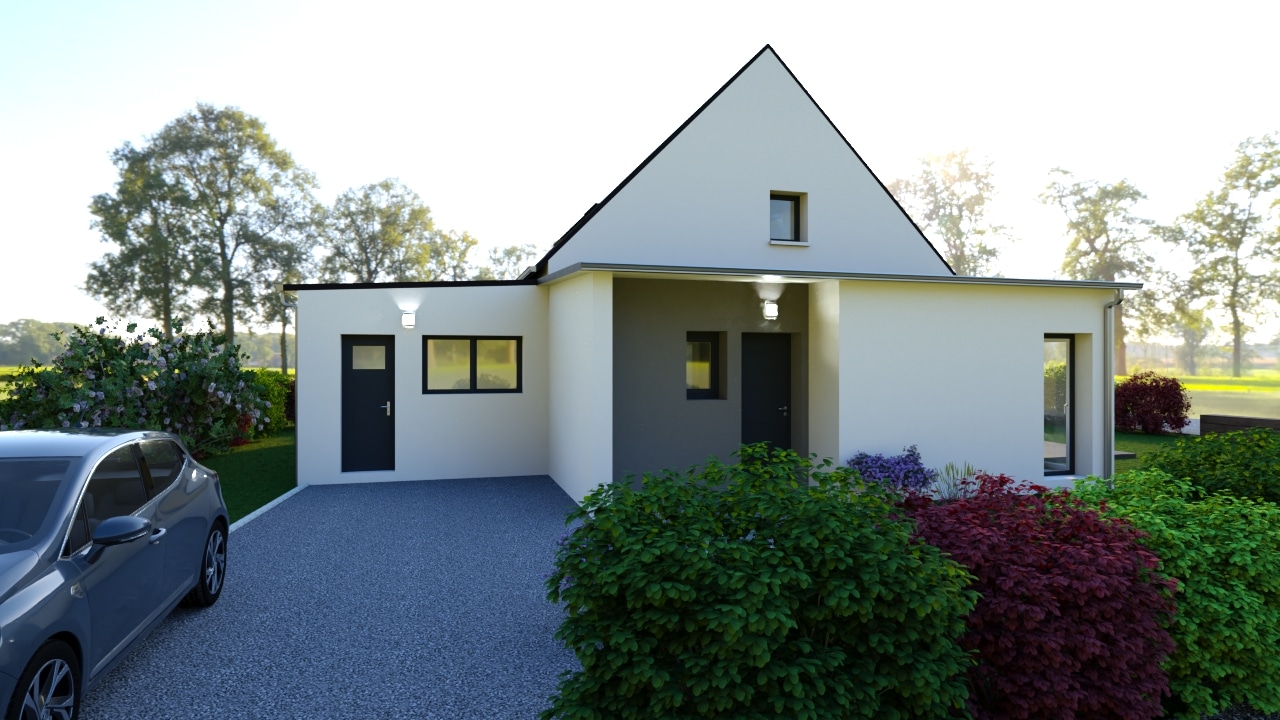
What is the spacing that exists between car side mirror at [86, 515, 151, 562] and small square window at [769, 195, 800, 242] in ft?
35.6

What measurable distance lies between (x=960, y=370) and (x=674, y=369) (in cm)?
407

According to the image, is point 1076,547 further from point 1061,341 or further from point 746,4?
point 746,4

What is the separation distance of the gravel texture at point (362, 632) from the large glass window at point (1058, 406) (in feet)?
23.8

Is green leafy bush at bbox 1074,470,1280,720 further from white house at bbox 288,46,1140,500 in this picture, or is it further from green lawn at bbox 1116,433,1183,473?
green lawn at bbox 1116,433,1183,473

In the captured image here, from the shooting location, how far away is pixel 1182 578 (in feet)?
13.4

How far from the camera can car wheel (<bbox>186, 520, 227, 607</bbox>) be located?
219 inches

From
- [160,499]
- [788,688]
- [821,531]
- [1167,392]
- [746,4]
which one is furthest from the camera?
[1167,392]

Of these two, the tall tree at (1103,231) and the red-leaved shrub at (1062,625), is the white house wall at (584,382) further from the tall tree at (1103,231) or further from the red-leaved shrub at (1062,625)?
the tall tree at (1103,231)

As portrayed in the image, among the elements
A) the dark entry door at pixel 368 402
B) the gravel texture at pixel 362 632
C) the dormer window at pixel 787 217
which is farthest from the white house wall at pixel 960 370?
the dark entry door at pixel 368 402

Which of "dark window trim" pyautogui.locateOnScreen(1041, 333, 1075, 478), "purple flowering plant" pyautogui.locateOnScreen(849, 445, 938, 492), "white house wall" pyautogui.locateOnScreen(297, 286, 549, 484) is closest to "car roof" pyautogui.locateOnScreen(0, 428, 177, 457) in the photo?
"white house wall" pyautogui.locateOnScreen(297, 286, 549, 484)

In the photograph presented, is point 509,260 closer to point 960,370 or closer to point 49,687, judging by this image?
point 960,370

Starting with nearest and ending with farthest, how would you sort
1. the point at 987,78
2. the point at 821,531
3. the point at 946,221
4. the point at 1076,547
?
the point at 821,531 → the point at 1076,547 → the point at 987,78 → the point at 946,221

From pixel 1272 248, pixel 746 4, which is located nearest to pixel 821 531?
pixel 746 4

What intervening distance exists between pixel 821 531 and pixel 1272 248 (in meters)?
39.5
